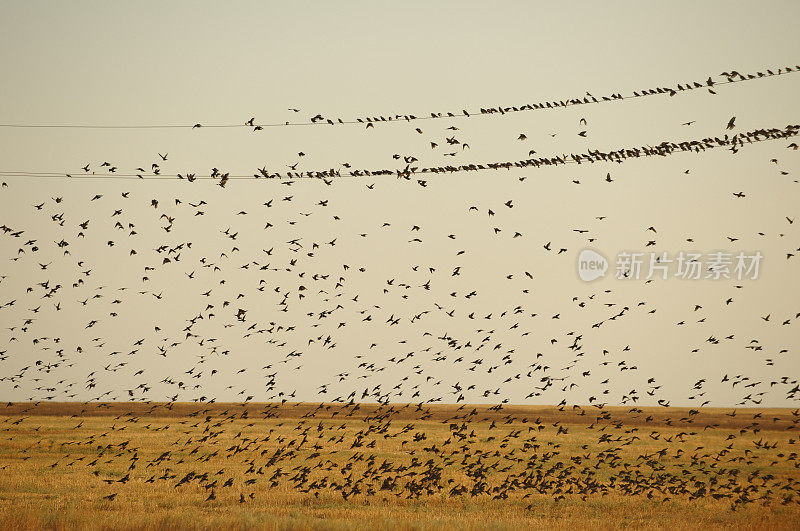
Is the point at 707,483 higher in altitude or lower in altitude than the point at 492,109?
lower

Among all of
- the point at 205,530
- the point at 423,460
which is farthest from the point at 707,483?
the point at 205,530

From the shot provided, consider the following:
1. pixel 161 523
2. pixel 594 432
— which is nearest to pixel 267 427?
pixel 594 432

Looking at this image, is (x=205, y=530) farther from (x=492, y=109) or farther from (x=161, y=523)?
(x=492, y=109)

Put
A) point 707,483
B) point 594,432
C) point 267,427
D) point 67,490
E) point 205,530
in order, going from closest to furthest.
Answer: point 205,530 < point 67,490 < point 707,483 < point 594,432 < point 267,427

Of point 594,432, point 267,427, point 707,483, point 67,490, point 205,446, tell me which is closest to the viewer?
point 67,490

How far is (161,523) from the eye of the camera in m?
21.3

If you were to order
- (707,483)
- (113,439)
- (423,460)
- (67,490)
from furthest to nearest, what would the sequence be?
1. (113,439)
2. (423,460)
3. (707,483)
4. (67,490)

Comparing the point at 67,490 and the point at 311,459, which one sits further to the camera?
the point at 311,459

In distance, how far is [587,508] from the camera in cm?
2612

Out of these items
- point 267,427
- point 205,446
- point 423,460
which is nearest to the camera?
point 423,460

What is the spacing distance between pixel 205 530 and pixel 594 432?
38589mm

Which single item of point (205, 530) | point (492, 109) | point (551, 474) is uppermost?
point (492, 109)

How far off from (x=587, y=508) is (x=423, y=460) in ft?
39.7

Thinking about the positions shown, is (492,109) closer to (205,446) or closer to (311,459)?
(311,459)
